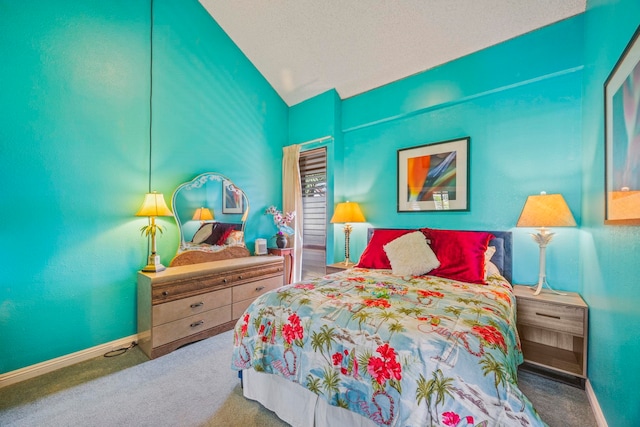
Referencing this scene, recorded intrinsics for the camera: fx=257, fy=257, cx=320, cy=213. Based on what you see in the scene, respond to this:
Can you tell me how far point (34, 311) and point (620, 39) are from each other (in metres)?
4.29

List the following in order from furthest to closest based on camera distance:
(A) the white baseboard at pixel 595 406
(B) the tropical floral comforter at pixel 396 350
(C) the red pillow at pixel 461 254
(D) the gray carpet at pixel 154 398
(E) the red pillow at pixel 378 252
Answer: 1. (E) the red pillow at pixel 378 252
2. (C) the red pillow at pixel 461 254
3. (D) the gray carpet at pixel 154 398
4. (A) the white baseboard at pixel 595 406
5. (B) the tropical floral comforter at pixel 396 350

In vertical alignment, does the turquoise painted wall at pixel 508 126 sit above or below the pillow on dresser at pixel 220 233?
above

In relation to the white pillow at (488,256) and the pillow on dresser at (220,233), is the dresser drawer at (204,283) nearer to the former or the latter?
the pillow on dresser at (220,233)

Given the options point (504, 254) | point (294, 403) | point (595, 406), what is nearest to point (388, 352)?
point (294, 403)

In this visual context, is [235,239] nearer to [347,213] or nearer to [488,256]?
[347,213]

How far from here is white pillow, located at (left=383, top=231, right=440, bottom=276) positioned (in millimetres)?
2299

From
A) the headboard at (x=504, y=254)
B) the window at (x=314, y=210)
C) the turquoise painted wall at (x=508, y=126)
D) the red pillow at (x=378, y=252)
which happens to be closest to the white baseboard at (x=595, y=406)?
the turquoise painted wall at (x=508, y=126)

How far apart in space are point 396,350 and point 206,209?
2685 millimetres

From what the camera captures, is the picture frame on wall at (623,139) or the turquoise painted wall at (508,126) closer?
the picture frame on wall at (623,139)

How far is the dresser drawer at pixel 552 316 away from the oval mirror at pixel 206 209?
3096 mm

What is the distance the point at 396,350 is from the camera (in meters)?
1.13

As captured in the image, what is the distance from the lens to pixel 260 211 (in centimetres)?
382

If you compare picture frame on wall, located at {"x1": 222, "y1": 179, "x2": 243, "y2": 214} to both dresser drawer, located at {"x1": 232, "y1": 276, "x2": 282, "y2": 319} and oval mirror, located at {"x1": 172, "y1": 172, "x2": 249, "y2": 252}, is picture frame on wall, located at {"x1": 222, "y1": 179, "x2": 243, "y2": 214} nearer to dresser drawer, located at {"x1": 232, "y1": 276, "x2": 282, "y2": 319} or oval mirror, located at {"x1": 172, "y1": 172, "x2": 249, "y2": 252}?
oval mirror, located at {"x1": 172, "y1": 172, "x2": 249, "y2": 252}

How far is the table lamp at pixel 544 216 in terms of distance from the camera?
198 cm
